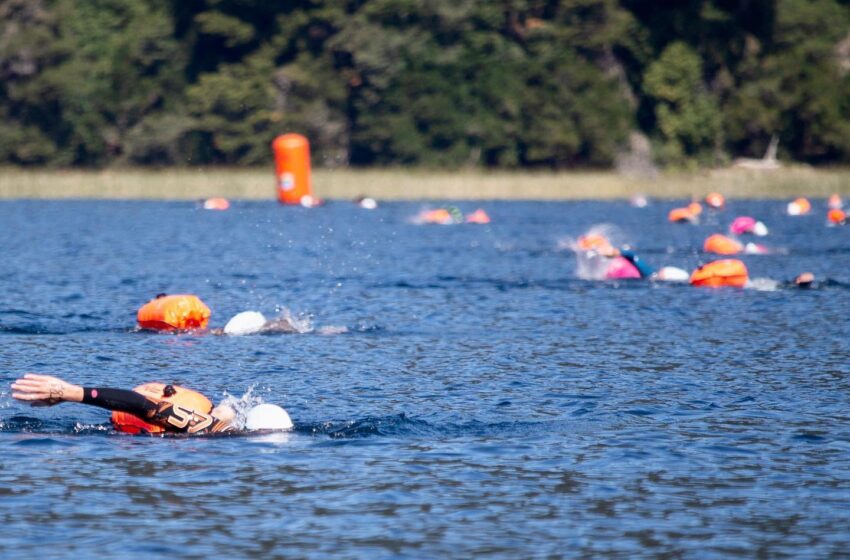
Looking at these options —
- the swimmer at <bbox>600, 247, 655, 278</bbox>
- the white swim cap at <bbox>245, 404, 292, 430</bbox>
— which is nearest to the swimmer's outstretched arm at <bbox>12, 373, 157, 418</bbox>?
the white swim cap at <bbox>245, 404, 292, 430</bbox>

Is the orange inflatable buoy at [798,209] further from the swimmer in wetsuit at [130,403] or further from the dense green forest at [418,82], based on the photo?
the swimmer in wetsuit at [130,403]

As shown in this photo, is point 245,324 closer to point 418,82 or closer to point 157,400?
point 157,400

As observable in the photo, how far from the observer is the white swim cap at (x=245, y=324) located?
18.6m

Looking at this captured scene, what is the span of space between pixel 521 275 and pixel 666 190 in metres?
35.1

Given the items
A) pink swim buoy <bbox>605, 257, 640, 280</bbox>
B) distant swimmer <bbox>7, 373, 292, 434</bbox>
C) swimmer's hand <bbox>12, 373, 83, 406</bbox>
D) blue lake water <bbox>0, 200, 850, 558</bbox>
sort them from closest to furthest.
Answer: blue lake water <bbox>0, 200, 850, 558</bbox> < swimmer's hand <bbox>12, 373, 83, 406</bbox> < distant swimmer <bbox>7, 373, 292, 434</bbox> < pink swim buoy <bbox>605, 257, 640, 280</bbox>

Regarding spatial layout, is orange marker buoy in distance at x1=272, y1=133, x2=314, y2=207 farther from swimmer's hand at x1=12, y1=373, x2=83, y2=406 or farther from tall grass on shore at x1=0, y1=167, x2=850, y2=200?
swimmer's hand at x1=12, y1=373, x2=83, y2=406

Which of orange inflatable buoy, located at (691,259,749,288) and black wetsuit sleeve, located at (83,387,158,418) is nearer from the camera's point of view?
black wetsuit sleeve, located at (83,387,158,418)

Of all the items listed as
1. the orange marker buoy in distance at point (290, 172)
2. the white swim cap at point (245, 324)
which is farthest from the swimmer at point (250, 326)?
the orange marker buoy in distance at point (290, 172)

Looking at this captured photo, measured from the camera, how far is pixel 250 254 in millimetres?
32812

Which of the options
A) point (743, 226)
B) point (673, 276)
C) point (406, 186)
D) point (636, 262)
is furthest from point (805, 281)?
point (406, 186)

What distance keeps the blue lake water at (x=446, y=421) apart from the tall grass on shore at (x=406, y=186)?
98.9ft

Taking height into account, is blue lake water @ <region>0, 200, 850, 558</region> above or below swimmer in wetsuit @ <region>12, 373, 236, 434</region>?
below

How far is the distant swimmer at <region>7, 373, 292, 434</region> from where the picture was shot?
1140 centimetres

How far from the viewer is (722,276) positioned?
82.8 feet
